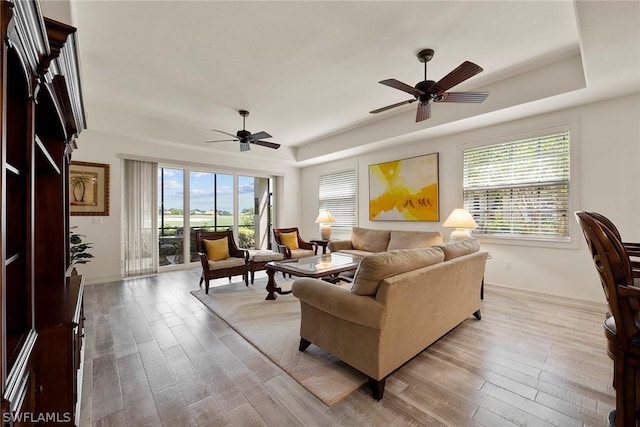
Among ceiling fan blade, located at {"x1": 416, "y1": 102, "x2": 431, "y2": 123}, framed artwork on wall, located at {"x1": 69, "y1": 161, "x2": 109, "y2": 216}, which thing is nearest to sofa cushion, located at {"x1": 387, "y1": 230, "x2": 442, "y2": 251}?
ceiling fan blade, located at {"x1": 416, "y1": 102, "x2": 431, "y2": 123}

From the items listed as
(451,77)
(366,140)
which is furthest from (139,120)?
(451,77)

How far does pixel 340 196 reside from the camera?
6703 millimetres

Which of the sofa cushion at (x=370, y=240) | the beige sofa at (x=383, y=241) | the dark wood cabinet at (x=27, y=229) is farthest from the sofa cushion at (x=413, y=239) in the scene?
the dark wood cabinet at (x=27, y=229)

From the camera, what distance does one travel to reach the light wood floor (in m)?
1.63

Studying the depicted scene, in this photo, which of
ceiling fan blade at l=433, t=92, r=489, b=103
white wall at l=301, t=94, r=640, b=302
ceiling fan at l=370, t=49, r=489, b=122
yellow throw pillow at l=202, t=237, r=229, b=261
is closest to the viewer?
ceiling fan at l=370, t=49, r=489, b=122

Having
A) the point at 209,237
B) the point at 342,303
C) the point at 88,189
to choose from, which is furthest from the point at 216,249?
the point at 342,303

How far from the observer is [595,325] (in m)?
2.91

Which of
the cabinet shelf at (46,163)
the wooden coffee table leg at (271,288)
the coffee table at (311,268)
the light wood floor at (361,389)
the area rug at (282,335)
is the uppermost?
the cabinet shelf at (46,163)

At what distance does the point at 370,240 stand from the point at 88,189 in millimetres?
5050

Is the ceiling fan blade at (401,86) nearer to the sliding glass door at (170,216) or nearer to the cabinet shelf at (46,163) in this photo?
the cabinet shelf at (46,163)

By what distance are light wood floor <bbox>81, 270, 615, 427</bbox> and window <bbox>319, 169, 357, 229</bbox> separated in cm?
379

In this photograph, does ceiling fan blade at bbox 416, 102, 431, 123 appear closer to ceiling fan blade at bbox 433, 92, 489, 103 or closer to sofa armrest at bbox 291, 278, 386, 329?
ceiling fan blade at bbox 433, 92, 489, 103

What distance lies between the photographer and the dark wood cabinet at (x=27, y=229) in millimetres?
792

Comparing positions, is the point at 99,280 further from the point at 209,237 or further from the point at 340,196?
the point at 340,196
